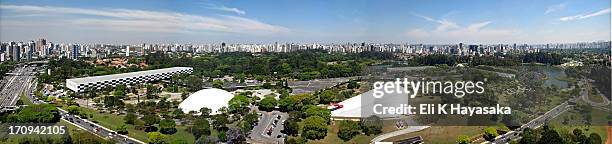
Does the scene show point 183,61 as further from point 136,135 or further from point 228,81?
point 136,135

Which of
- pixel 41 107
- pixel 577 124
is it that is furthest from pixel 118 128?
pixel 577 124

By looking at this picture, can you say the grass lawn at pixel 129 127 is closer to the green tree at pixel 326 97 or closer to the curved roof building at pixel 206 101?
the curved roof building at pixel 206 101

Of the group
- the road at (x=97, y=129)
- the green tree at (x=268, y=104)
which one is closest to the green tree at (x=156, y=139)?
the road at (x=97, y=129)

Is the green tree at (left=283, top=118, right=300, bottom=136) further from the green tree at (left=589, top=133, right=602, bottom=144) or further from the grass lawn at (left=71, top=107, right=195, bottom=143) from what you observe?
the green tree at (left=589, top=133, right=602, bottom=144)

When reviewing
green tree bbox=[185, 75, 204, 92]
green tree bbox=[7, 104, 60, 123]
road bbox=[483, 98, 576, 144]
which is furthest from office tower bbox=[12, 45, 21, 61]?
road bbox=[483, 98, 576, 144]

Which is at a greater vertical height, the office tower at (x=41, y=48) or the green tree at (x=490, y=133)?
the office tower at (x=41, y=48)

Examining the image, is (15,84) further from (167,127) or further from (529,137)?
(529,137)

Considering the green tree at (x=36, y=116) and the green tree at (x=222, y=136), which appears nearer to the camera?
the green tree at (x=222, y=136)

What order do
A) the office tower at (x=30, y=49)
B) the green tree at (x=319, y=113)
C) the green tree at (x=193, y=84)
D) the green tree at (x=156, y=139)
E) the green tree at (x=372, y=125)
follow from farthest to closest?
the office tower at (x=30, y=49) → the green tree at (x=193, y=84) → the green tree at (x=319, y=113) → the green tree at (x=156, y=139) → the green tree at (x=372, y=125)
